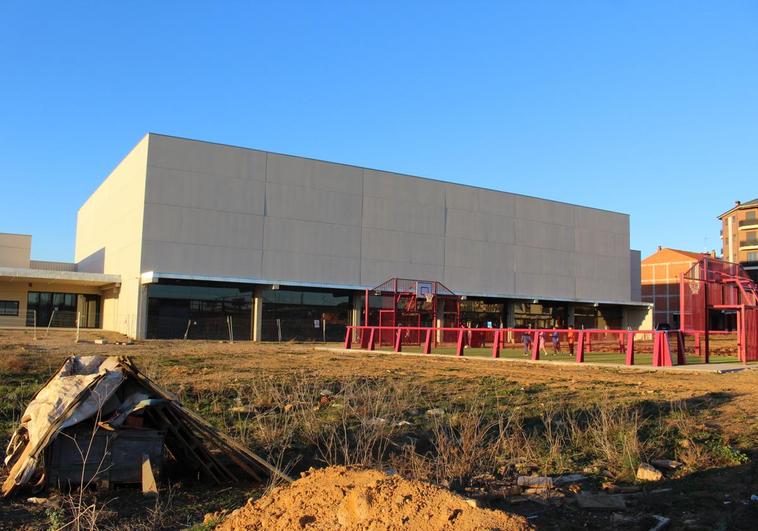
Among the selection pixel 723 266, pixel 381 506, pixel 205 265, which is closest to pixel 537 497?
pixel 381 506

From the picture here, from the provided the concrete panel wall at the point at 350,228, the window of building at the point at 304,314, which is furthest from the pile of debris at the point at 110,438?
the window of building at the point at 304,314

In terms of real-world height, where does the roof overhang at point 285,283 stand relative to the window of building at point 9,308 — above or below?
above

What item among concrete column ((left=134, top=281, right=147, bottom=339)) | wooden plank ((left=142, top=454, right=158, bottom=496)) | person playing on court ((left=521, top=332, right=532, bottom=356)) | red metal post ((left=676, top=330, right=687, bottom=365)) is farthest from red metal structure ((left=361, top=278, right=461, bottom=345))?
wooden plank ((left=142, top=454, right=158, bottom=496))

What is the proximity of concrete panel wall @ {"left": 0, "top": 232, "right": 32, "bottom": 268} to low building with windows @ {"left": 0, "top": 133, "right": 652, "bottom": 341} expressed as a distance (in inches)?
313

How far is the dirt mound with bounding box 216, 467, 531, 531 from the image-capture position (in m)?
4.00

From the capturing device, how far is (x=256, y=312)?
41594 millimetres

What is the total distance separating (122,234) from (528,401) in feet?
126

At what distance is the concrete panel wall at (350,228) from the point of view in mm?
39438

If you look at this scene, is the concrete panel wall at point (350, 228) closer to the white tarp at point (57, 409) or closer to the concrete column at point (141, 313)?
the concrete column at point (141, 313)

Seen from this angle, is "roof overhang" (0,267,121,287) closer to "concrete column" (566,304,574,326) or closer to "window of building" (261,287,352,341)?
"window of building" (261,287,352,341)

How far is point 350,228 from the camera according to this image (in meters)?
45.0

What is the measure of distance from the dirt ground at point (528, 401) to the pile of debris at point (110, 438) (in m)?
0.27

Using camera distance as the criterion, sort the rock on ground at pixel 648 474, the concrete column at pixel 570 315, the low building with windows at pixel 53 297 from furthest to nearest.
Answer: the concrete column at pixel 570 315 < the low building with windows at pixel 53 297 < the rock on ground at pixel 648 474

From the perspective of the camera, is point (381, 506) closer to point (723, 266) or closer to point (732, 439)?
point (732, 439)
